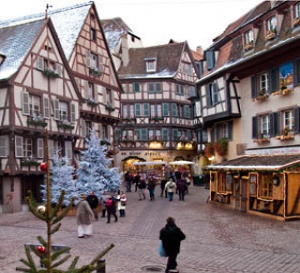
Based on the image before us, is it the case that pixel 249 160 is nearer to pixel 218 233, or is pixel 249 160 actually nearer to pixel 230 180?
pixel 230 180

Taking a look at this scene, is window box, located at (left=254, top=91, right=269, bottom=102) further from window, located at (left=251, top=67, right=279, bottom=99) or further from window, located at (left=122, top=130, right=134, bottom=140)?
window, located at (left=122, top=130, right=134, bottom=140)

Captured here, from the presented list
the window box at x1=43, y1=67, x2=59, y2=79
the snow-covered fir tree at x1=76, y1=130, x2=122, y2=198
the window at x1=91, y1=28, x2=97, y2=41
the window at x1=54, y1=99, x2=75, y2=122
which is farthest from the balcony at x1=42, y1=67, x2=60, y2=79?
the window at x1=91, y1=28, x2=97, y2=41

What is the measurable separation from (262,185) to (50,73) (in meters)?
14.2

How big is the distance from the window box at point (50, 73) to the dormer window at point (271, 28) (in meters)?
12.6

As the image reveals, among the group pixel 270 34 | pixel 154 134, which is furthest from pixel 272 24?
pixel 154 134

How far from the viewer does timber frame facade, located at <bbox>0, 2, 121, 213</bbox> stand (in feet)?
77.3

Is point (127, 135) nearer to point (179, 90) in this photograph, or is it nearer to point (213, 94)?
point (179, 90)

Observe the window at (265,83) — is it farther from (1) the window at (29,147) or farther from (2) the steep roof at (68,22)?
(2) the steep roof at (68,22)

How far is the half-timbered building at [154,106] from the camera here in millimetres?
47781

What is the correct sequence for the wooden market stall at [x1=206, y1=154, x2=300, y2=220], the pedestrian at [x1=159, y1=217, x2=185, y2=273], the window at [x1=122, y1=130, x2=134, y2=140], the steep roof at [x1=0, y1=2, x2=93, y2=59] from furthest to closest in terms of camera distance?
the window at [x1=122, y1=130, x2=134, y2=140]
the steep roof at [x1=0, y1=2, x2=93, y2=59]
the wooden market stall at [x1=206, y1=154, x2=300, y2=220]
the pedestrian at [x1=159, y1=217, x2=185, y2=273]

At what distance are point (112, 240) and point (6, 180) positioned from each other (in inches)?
476

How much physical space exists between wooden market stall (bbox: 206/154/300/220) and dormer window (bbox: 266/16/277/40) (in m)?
6.23

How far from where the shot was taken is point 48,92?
85.7ft

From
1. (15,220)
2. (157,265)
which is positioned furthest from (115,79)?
(157,265)
